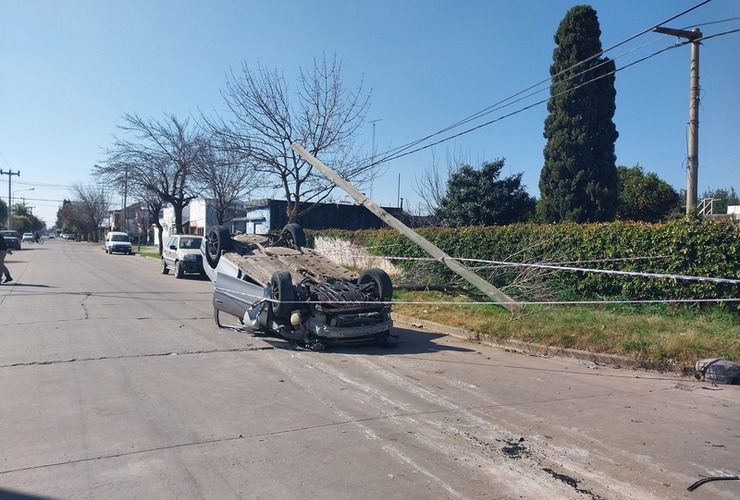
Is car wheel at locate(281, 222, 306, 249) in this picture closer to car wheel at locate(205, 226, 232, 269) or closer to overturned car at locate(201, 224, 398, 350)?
overturned car at locate(201, 224, 398, 350)

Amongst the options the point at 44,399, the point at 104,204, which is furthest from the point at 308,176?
the point at 104,204

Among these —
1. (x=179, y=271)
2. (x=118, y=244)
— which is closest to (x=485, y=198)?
(x=179, y=271)

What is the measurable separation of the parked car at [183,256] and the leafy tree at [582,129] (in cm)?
1354

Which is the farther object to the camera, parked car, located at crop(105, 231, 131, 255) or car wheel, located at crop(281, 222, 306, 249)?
parked car, located at crop(105, 231, 131, 255)

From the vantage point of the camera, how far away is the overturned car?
30.2ft

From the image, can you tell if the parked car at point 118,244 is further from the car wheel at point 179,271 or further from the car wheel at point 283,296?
the car wheel at point 283,296

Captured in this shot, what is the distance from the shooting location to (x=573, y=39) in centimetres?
2061

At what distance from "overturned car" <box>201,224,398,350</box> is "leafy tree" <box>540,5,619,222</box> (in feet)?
41.6

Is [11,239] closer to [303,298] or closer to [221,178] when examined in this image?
[221,178]

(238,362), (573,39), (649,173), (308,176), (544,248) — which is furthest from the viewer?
(649,173)

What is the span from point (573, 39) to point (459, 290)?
11.0 meters

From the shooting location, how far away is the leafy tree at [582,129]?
20.7m

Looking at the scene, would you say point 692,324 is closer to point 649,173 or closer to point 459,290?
point 459,290

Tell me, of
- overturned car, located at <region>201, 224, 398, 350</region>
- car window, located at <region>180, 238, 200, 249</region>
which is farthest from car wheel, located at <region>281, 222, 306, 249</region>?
car window, located at <region>180, 238, 200, 249</region>
